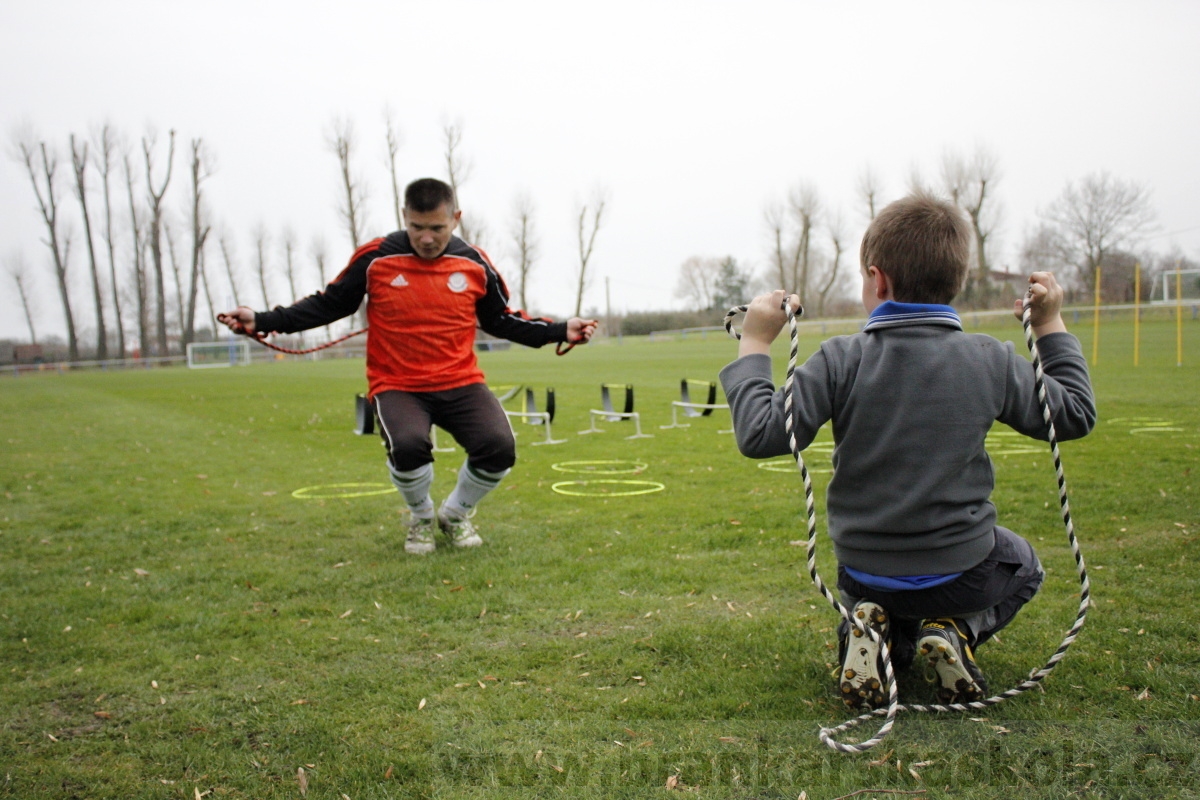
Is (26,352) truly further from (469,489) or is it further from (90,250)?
(469,489)

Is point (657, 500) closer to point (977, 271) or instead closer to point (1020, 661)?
point (1020, 661)

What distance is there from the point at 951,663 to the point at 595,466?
24.1 feet

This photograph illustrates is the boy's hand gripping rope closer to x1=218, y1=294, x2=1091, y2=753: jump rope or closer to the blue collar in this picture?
x1=218, y1=294, x2=1091, y2=753: jump rope

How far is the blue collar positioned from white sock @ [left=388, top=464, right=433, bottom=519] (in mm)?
3590

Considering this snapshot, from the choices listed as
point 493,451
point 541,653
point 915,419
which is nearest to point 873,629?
point 915,419

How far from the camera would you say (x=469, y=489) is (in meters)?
6.03

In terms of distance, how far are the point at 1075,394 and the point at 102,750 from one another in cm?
354

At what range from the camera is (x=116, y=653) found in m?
4.10

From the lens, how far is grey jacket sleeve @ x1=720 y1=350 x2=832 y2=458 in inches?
110

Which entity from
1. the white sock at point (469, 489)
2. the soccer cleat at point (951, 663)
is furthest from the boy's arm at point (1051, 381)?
the white sock at point (469, 489)

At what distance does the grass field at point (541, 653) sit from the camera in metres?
2.78

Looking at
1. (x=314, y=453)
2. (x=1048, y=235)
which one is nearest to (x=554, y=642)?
(x=314, y=453)

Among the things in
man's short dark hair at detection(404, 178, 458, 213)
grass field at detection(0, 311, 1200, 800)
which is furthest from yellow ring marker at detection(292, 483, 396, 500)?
man's short dark hair at detection(404, 178, 458, 213)

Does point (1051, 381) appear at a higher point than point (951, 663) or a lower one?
higher
